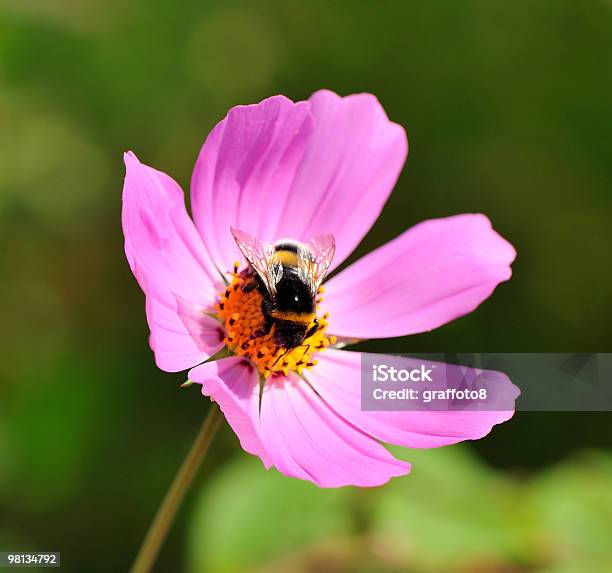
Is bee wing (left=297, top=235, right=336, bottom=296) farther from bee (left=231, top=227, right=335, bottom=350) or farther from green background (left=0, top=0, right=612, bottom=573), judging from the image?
green background (left=0, top=0, right=612, bottom=573)

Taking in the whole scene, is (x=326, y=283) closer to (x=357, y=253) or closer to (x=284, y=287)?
(x=284, y=287)

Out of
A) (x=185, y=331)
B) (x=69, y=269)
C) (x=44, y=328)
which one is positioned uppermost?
(x=69, y=269)

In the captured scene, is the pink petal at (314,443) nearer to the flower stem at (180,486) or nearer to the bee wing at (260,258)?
the flower stem at (180,486)

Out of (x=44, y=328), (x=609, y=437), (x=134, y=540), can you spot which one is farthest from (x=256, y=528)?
(x=609, y=437)

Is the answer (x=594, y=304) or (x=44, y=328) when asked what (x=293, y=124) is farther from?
(x=594, y=304)

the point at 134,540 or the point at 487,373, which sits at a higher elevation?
the point at 487,373

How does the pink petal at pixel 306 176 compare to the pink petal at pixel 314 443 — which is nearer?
the pink petal at pixel 314 443

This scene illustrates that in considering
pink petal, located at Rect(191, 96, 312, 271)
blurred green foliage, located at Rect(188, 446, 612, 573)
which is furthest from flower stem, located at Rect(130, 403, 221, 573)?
blurred green foliage, located at Rect(188, 446, 612, 573)

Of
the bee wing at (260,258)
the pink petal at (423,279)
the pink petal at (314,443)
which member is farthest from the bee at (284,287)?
the pink petal at (423,279)
